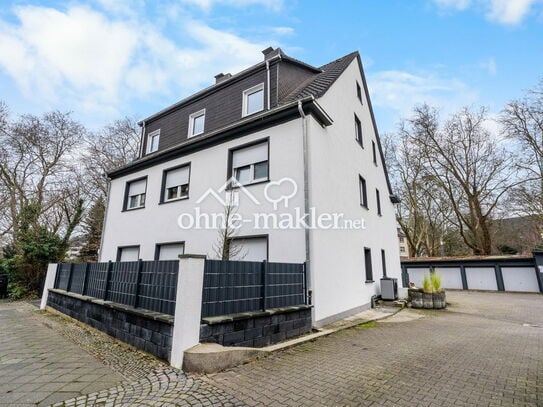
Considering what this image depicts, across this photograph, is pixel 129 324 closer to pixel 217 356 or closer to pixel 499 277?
pixel 217 356

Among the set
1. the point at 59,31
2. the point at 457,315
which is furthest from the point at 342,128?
the point at 59,31

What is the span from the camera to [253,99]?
10.0m

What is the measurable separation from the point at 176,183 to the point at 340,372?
8947mm

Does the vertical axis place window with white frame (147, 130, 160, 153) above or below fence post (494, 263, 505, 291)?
above

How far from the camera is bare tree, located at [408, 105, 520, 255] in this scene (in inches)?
837

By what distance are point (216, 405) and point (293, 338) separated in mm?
2946

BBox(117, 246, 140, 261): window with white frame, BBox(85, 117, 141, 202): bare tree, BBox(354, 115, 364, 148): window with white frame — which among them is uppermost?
BBox(85, 117, 141, 202): bare tree

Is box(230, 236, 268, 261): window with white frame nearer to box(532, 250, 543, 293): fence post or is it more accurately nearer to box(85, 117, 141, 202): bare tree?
box(85, 117, 141, 202): bare tree

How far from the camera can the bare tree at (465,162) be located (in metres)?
21.3

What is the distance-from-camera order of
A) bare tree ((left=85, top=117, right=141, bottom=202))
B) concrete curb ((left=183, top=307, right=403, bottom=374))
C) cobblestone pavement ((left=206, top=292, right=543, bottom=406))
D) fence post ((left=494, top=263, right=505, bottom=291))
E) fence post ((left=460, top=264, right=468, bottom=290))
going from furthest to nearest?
fence post ((left=460, top=264, right=468, bottom=290)) < bare tree ((left=85, top=117, right=141, bottom=202)) < fence post ((left=494, top=263, right=505, bottom=291)) < concrete curb ((left=183, top=307, right=403, bottom=374)) < cobblestone pavement ((left=206, top=292, right=543, bottom=406))

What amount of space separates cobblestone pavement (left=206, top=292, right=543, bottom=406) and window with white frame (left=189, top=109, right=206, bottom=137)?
9.68 m

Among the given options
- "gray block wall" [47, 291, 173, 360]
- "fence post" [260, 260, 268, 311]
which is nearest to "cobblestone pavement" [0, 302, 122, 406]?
"gray block wall" [47, 291, 173, 360]

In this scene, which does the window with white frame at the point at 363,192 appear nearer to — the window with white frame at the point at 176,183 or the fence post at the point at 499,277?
the window with white frame at the point at 176,183

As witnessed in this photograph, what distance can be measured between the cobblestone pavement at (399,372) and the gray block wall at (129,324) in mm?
1169
